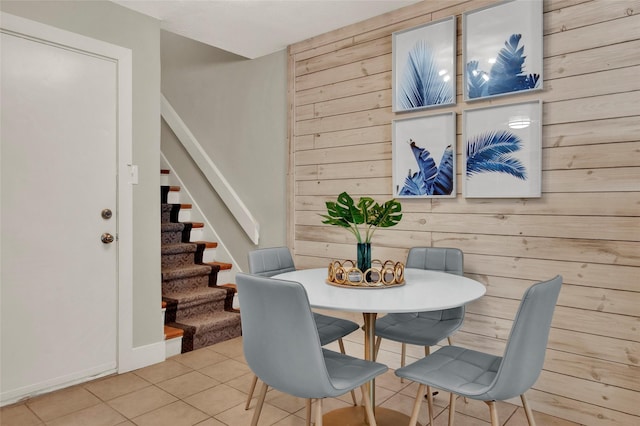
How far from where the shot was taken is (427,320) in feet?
7.89

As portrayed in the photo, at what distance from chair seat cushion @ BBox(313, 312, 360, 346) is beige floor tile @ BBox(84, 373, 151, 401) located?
1.21m

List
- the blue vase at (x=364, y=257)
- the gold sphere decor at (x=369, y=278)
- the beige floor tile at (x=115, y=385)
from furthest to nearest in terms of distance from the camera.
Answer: the beige floor tile at (x=115, y=385) → the blue vase at (x=364, y=257) → the gold sphere decor at (x=369, y=278)

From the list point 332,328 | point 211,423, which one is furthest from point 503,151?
point 211,423

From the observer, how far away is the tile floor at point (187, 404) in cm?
221

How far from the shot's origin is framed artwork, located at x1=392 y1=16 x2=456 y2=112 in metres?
2.65

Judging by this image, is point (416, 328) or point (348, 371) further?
point (416, 328)

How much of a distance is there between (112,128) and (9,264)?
1032 millimetres

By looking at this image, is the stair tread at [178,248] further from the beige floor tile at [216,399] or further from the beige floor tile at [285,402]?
the beige floor tile at [285,402]

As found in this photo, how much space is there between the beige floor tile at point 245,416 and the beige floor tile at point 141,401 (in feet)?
1.26

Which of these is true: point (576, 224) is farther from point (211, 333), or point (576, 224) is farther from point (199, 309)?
point (199, 309)

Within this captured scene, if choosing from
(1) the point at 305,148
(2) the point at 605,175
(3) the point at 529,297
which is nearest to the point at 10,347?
(1) the point at 305,148

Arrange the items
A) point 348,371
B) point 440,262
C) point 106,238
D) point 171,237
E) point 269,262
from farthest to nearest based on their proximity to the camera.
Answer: point 171,237 < point 106,238 < point 269,262 < point 440,262 < point 348,371

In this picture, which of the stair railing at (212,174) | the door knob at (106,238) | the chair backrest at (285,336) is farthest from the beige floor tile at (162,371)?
the chair backrest at (285,336)

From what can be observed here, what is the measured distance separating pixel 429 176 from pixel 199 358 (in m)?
2.12
